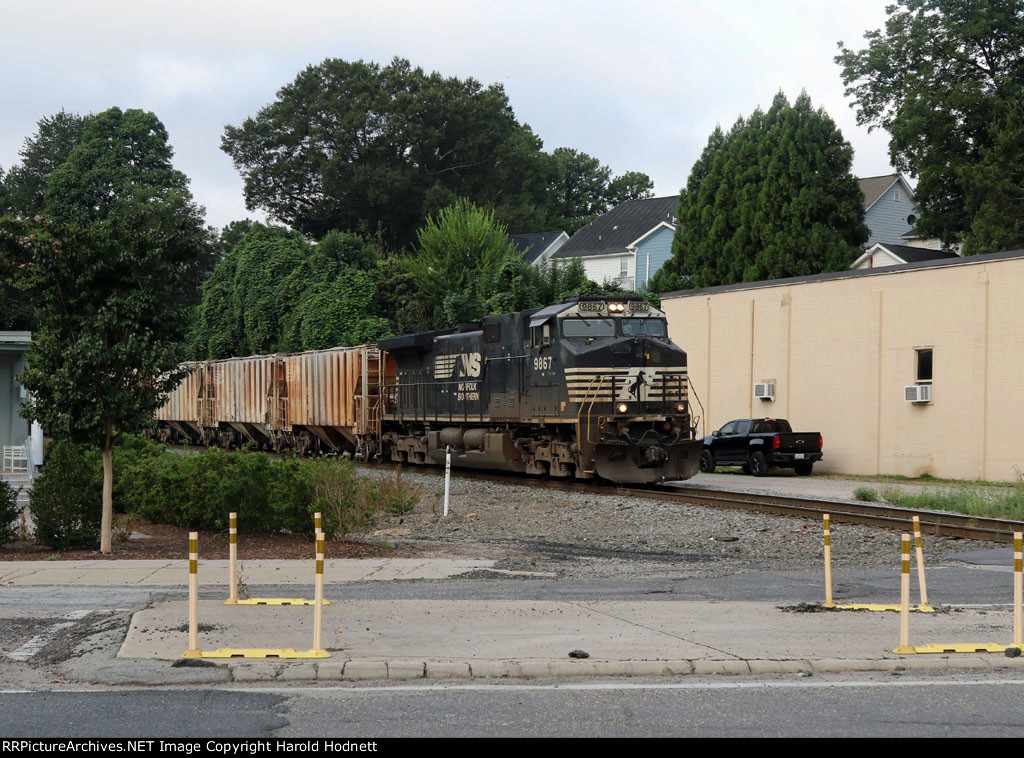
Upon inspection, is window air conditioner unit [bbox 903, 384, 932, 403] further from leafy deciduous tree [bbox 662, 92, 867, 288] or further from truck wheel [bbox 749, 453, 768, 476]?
leafy deciduous tree [bbox 662, 92, 867, 288]

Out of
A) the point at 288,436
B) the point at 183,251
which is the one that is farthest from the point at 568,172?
the point at 183,251

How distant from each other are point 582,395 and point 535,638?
542 inches

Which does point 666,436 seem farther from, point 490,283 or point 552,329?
point 490,283

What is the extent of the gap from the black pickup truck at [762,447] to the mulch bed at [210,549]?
634 inches

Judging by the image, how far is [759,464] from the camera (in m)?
31.1

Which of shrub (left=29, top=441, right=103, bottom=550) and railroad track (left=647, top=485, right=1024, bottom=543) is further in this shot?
railroad track (left=647, top=485, right=1024, bottom=543)

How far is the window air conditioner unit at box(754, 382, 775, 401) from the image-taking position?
33844 mm

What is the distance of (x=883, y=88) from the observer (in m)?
54.5

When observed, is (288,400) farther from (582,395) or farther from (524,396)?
(582,395)

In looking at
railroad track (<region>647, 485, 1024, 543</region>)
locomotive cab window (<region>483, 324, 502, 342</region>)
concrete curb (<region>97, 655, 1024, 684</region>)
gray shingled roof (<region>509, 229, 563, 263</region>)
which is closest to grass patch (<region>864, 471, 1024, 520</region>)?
railroad track (<region>647, 485, 1024, 543</region>)

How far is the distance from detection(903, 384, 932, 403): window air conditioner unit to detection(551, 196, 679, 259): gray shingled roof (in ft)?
138

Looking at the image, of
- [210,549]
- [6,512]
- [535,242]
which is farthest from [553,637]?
[535,242]

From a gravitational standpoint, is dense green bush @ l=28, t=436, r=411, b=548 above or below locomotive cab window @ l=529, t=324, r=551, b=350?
below

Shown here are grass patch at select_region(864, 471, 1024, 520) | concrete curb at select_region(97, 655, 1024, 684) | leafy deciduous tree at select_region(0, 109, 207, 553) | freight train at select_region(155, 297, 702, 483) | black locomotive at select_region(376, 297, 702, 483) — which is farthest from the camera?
freight train at select_region(155, 297, 702, 483)
